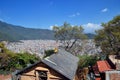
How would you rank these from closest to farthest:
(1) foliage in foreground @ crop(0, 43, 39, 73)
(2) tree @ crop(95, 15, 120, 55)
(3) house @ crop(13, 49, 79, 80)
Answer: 1. (3) house @ crop(13, 49, 79, 80)
2. (2) tree @ crop(95, 15, 120, 55)
3. (1) foliage in foreground @ crop(0, 43, 39, 73)

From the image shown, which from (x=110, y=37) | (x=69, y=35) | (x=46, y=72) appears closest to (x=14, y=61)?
(x=69, y=35)

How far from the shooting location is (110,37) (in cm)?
4634

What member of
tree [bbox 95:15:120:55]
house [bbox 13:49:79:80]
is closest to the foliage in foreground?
tree [bbox 95:15:120:55]

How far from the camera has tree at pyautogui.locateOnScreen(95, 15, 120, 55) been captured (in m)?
45.4

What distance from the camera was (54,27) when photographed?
5806cm

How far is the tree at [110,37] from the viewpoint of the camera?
149 feet

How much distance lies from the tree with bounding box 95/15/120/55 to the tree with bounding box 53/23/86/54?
1056 cm

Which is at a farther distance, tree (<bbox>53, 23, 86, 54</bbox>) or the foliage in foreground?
tree (<bbox>53, 23, 86, 54</bbox>)

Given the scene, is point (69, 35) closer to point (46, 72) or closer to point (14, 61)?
point (14, 61)

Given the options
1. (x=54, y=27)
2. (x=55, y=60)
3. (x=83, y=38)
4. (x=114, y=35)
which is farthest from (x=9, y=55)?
(x=55, y=60)

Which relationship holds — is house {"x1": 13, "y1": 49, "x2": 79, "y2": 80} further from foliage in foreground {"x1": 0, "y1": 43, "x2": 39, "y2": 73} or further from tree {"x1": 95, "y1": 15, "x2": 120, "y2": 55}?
tree {"x1": 95, "y1": 15, "x2": 120, "y2": 55}

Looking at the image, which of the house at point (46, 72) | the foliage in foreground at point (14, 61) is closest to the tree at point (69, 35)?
the foliage in foreground at point (14, 61)

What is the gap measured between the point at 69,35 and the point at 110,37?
45.8ft

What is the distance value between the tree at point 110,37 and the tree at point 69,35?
416 inches
